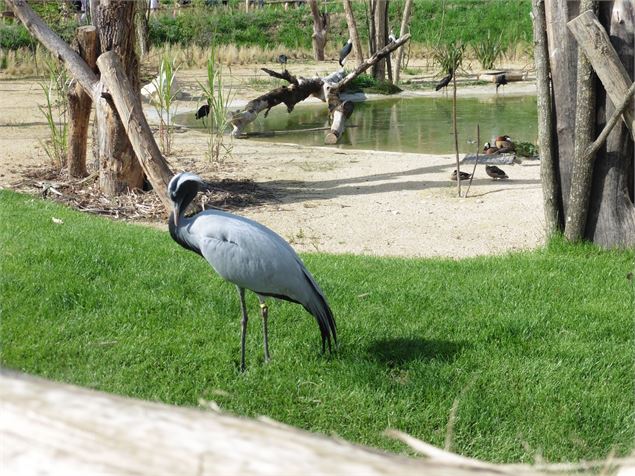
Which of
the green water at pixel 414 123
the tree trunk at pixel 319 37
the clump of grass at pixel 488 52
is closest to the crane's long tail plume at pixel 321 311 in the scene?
the green water at pixel 414 123

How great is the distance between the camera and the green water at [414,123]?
16578 mm

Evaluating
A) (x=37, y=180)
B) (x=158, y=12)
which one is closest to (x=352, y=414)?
(x=37, y=180)

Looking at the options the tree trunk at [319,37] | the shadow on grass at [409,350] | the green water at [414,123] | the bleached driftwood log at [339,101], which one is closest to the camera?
the shadow on grass at [409,350]

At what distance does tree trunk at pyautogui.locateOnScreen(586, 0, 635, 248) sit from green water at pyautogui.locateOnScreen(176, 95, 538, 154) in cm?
793

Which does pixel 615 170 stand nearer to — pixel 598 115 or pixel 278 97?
pixel 598 115

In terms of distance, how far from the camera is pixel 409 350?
5328mm

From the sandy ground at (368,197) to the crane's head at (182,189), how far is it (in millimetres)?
3754

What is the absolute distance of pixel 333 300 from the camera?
613 centimetres

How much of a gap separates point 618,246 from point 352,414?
366 cm

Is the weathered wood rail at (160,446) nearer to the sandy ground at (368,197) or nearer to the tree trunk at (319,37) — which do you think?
the sandy ground at (368,197)

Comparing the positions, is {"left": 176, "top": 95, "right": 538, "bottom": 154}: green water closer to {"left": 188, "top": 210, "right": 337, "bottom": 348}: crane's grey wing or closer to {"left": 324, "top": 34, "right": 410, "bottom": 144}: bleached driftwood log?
{"left": 324, "top": 34, "right": 410, "bottom": 144}: bleached driftwood log

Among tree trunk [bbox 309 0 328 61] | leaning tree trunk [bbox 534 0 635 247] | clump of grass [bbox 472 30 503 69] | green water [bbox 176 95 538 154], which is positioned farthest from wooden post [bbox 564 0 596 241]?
tree trunk [bbox 309 0 328 61]

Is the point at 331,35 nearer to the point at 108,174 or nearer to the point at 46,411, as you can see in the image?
the point at 108,174

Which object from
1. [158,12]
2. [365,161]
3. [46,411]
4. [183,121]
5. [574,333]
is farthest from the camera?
[158,12]
